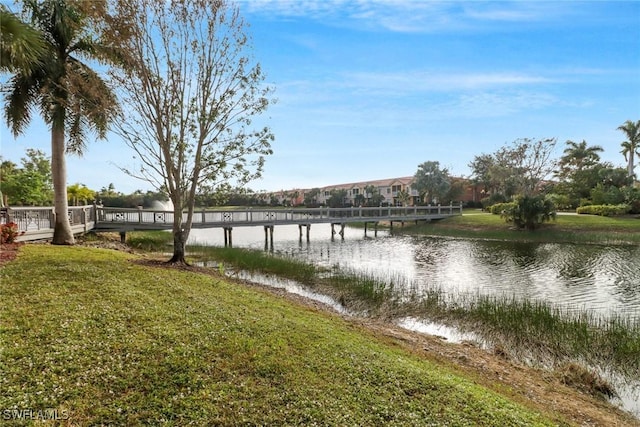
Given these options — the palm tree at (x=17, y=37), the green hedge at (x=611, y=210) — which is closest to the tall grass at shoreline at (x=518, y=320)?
the palm tree at (x=17, y=37)

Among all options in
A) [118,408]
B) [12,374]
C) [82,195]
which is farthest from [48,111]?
[82,195]

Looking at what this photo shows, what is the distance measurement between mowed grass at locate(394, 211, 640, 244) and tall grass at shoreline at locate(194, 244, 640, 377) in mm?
22012

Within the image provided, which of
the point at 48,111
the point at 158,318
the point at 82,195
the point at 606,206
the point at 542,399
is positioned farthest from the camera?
the point at 606,206

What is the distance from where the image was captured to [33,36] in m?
7.78

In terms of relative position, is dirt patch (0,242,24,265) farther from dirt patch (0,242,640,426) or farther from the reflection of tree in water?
the reflection of tree in water

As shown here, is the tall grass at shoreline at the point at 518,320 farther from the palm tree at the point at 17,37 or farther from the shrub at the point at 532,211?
the shrub at the point at 532,211

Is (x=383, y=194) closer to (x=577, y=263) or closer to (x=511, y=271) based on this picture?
(x=577, y=263)

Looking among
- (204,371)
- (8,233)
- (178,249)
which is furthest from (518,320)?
(8,233)

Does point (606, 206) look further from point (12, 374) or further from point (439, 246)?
point (12, 374)

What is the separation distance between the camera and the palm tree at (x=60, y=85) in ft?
41.3

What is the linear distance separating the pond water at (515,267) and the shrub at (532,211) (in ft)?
17.3

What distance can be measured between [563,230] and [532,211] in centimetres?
289

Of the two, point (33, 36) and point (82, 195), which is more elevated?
point (33, 36)

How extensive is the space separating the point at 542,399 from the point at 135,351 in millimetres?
5855
